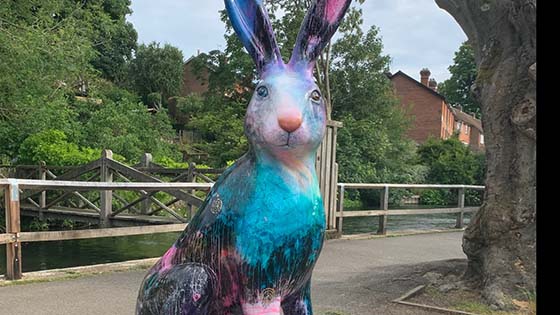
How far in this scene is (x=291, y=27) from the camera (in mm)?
21281

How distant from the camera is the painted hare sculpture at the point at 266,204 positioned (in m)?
1.78

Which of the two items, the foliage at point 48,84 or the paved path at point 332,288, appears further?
the foliage at point 48,84

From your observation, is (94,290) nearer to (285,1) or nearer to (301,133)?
(301,133)

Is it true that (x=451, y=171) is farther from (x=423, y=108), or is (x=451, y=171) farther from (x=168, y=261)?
(x=168, y=261)

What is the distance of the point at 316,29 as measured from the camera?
1.83 metres

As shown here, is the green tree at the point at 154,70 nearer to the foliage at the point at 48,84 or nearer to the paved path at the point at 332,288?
the foliage at the point at 48,84

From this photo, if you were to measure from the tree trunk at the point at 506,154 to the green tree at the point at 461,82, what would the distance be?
47.7 m

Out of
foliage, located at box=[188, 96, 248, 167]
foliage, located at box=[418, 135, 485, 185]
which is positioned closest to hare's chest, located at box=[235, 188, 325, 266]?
foliage, located at box=[188, 96, 248, 167]

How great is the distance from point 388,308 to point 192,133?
989 inches

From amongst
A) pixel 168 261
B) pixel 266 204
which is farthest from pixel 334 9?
pixel 168 261

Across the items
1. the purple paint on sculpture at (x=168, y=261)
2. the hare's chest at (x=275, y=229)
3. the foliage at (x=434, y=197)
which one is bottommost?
the foliage at (x=434, y=197)

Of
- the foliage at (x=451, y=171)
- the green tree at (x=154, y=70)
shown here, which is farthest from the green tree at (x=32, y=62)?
the green tree at (x=154, y=70)

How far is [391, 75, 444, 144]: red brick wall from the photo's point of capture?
37.0 metres
